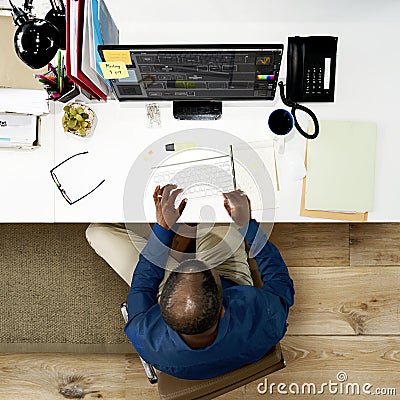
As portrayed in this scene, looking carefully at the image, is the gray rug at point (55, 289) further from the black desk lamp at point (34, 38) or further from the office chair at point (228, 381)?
the black desk lamp at point (34, 38)

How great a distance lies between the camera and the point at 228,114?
1.46 m

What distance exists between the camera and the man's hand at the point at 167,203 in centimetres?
145

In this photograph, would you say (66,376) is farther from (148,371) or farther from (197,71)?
(197,71)

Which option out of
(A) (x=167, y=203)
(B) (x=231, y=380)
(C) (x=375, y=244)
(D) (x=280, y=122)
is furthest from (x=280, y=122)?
(C) (x=375, y=244)

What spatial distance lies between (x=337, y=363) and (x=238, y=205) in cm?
98

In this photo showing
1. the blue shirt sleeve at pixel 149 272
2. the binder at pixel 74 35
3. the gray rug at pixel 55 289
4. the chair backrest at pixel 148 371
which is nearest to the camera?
the binder at pixel 74 35

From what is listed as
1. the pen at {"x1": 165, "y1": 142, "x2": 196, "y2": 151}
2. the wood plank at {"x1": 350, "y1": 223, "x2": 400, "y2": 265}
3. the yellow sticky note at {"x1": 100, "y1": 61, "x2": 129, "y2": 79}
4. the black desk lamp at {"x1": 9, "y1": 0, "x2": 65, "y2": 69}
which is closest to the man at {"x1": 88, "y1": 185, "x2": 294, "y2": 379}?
the pen at {"x1": 165, "y1": 142, "x2": 196, "y2": 151}

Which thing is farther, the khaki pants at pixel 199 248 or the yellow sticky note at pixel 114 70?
the khaki pants at pixel 199 248

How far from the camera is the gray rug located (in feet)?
6.58

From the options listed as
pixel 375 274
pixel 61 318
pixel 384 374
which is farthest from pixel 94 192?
pixel 384 374

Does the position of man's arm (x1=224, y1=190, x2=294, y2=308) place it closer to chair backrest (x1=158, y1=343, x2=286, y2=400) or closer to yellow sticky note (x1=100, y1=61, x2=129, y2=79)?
chair backrest (x1=158, y1=343, x2=286, y2=400)

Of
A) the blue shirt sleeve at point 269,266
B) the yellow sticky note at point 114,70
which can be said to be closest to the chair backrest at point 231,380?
the blue shirt sleeve at point 269,266

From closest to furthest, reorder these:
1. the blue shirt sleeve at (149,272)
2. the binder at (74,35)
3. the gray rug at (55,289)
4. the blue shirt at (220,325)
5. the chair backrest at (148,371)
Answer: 1. the binder at (74,35)
2. the blue shirt at (220,325)
3. the blue shirt sleeve at (149,272)
4. the chair backrest at (148,371)
5. the gray rug at (55,289)

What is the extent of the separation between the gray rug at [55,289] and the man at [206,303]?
19.8 inches
